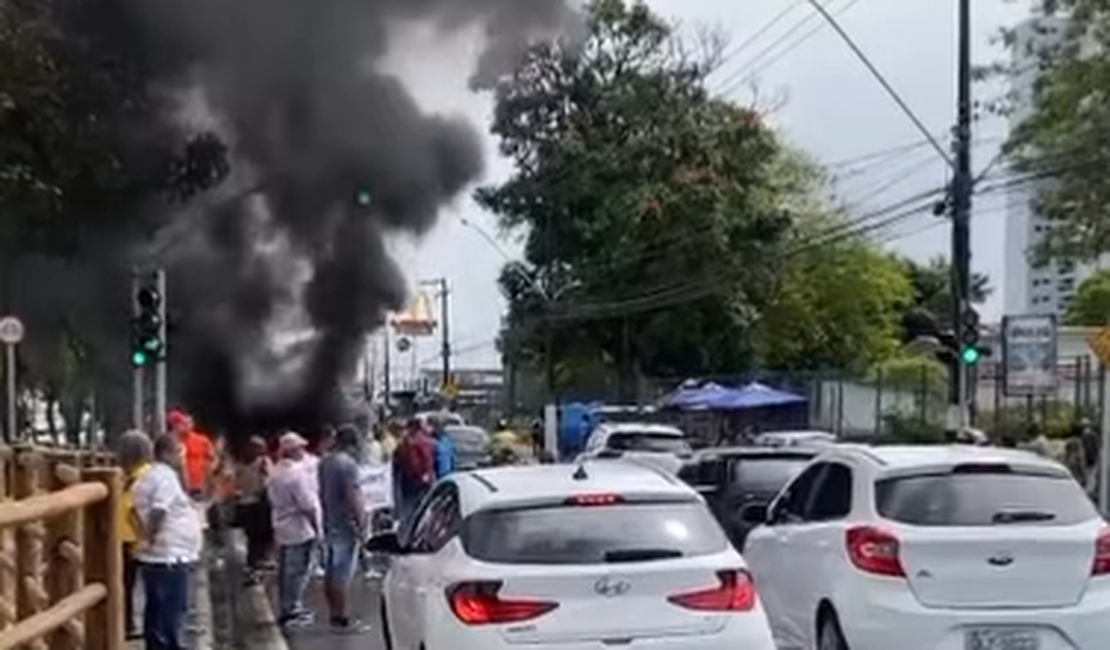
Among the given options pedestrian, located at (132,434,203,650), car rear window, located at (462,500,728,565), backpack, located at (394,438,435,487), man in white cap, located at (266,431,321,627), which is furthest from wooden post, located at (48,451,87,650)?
backpack, located at (394,438,435,487)

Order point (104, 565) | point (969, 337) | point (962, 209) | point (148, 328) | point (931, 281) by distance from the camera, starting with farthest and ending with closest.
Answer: point (931, 281) < point (969, 337) < point (962, 209) < point (148, 328) < point (104, 565)

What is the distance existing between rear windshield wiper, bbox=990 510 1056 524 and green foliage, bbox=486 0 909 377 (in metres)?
39.4

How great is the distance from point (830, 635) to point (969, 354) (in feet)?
51.7

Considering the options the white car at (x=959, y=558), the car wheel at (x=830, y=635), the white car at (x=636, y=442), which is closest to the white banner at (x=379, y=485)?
the white car at (x=636, y=442)

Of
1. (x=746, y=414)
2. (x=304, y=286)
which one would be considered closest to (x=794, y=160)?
(x=746, y=414)

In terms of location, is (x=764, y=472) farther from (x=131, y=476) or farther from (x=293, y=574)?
(x=131, y=476)

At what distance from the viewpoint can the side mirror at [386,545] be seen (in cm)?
1071

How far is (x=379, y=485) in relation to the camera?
2130 cm

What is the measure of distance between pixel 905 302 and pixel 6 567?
69.0 meters

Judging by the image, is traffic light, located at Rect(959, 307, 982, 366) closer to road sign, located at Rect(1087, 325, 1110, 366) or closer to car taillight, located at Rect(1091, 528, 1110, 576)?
road sign, located at Rect(1087, 325, 1110, 366)

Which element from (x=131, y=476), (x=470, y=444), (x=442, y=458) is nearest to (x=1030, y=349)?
(x=442, y=458)

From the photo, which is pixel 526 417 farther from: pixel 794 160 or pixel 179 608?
pixel 179 608

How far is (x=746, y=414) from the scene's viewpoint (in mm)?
43781

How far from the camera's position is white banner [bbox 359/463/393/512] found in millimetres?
20406
